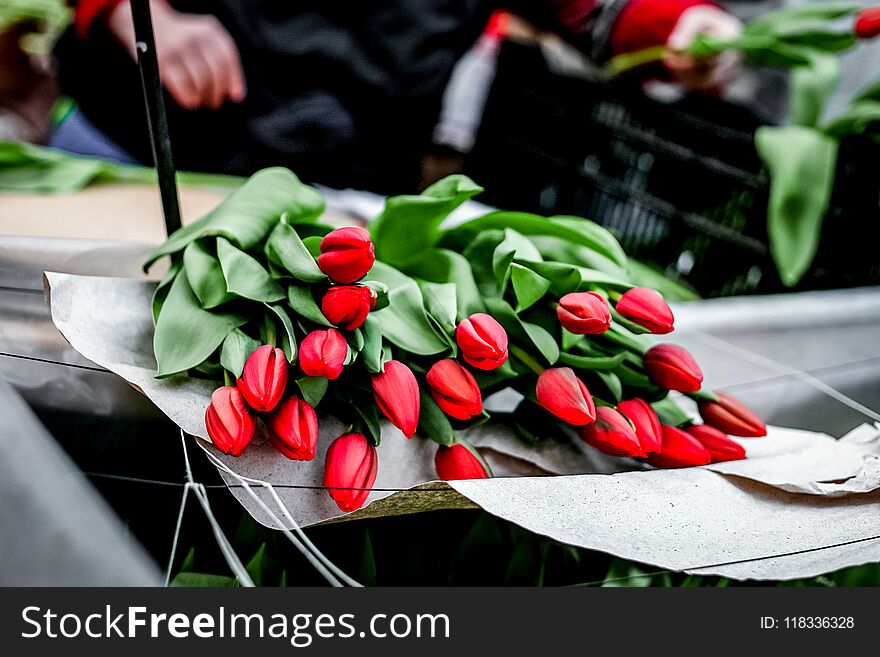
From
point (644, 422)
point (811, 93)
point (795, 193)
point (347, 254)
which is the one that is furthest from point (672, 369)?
point (811, 93)

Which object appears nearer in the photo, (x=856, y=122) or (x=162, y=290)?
(x=162, y=290)

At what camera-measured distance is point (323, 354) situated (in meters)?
0.22

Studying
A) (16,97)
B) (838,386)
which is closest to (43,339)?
(838,386)

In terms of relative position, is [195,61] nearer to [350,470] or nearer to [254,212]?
[254,212]

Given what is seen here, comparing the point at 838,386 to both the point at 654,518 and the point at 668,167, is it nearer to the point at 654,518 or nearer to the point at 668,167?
the point at 654,518

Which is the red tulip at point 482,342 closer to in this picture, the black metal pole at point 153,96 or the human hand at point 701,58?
the black metal pole at point 153,96

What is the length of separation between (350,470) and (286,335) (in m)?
0.05

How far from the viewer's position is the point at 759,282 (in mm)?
622

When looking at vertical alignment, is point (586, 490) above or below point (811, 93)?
below

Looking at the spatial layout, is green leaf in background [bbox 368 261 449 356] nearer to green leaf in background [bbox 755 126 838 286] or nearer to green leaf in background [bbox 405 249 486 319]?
green leaf in background [bbox 405 249 486 319]

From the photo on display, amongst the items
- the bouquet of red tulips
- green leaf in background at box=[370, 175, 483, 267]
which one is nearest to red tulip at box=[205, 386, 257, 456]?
the bouquet of red tulips

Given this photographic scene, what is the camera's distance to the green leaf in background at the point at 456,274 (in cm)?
28

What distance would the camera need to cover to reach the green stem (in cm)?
27

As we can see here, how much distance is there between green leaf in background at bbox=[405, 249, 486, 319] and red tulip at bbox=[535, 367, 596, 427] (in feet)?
0.13
